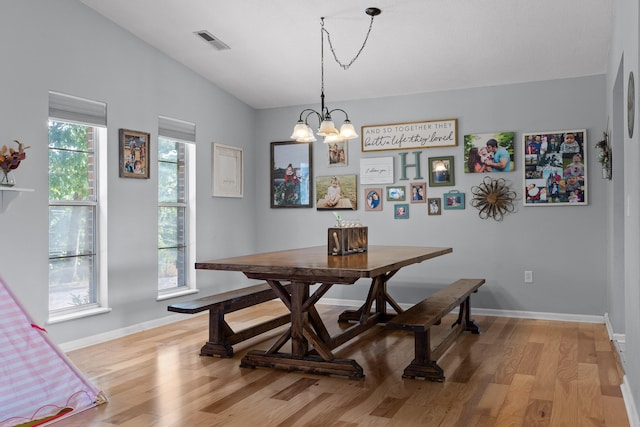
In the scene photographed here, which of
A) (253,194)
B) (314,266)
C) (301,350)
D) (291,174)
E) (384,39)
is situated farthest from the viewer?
(253,194)

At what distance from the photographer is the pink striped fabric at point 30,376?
2861 mm

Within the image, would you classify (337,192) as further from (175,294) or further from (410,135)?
(175,294)

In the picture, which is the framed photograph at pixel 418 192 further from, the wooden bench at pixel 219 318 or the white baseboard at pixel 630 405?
the white baseboard at pixel 630 405

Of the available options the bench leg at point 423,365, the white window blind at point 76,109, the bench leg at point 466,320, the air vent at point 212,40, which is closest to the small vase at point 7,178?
the white window blind at point 76,109

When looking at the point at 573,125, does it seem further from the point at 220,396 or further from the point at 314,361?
the point at 220,396

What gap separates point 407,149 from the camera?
240 inches

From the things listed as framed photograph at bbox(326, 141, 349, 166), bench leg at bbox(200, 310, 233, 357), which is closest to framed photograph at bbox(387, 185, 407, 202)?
framed photograph at bbox(326, 141, 349, 166)

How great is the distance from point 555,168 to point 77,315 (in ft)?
14.9

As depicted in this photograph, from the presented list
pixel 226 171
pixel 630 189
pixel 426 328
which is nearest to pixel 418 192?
pixel 226 171

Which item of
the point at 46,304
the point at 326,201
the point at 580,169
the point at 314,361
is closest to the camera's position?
the point at 314,361

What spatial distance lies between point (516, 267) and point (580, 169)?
3.72 ft

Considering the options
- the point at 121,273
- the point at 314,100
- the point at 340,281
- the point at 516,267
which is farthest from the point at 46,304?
the point at 516,267

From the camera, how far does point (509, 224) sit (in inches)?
221

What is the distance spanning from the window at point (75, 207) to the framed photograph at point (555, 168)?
403 cm
